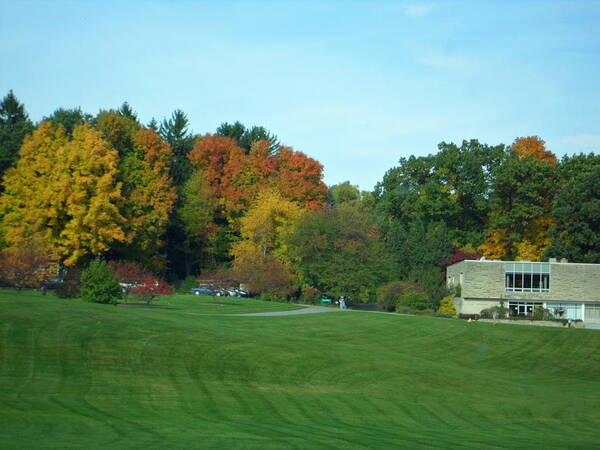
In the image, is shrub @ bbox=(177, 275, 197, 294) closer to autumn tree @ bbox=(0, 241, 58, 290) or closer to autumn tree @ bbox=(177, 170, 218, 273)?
autumn tree @ bbox=(177, 170, 218, 273)

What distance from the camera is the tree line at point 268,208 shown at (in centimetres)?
6494

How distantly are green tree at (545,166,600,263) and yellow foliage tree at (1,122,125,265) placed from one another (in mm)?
42277

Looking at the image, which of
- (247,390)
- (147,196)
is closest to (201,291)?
(147,196)

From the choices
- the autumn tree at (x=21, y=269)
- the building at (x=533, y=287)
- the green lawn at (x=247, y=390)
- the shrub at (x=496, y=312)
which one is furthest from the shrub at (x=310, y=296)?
the autumn tree at (x=21, y=269)

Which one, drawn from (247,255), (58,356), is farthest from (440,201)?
(58,356)

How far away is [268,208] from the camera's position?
75.8 meters

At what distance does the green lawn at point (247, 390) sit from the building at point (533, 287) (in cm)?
2320

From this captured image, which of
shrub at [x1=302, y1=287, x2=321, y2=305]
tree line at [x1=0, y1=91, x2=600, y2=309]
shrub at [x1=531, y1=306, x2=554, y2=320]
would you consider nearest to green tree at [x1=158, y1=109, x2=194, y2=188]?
tree line at [x1=0, y1=91, x2=600, y2=309]

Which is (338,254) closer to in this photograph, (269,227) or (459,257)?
(269,227)

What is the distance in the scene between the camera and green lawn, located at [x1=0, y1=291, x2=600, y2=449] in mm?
17062

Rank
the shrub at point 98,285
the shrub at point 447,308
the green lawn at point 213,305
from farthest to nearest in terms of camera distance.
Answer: the shrub at point 447,308, the green lawn at point 213,305, the shrub at point 98,285

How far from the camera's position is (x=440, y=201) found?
81.8 meters

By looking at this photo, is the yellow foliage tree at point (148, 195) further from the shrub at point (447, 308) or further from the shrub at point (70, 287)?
the shrub at point (447, 308)

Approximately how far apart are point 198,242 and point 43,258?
132 ft
